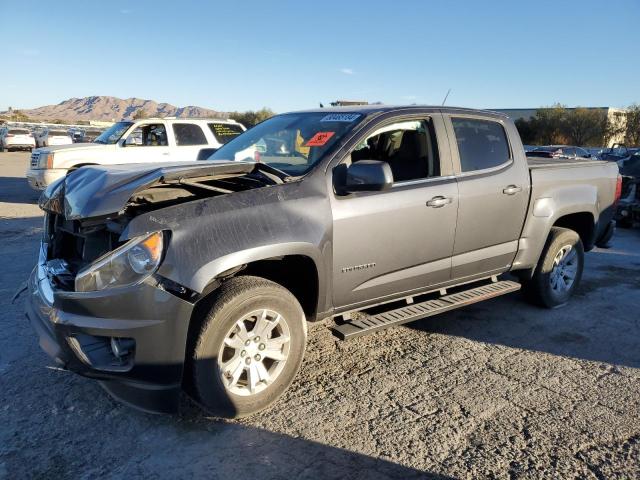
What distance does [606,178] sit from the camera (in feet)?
18.0

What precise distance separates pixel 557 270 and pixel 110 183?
4414 millimetres

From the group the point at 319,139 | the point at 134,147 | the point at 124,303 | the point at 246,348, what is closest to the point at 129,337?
the point at 124,303

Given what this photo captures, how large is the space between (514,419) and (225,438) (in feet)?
5.90

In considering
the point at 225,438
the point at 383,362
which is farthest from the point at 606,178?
the point at 225,438

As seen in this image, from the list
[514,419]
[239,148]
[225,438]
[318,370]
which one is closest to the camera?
[225,438]

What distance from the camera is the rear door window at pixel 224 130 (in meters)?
12.3

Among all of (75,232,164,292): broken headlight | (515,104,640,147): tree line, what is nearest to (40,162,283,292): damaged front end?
(75,232,164,292): broken headlight

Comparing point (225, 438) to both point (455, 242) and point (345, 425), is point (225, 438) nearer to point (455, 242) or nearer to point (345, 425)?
point (345, 425)

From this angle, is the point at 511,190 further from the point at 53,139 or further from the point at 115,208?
the point at 53,139

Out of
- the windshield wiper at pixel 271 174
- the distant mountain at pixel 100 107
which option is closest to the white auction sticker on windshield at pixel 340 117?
the windshield wiper at pixel 271 174

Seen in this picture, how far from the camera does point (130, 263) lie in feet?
9.01

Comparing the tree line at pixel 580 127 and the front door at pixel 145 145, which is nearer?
the front door at pixel 145 145

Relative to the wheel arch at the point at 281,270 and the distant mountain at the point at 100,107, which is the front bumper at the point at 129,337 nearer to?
the wheel arch at the point at 281,270

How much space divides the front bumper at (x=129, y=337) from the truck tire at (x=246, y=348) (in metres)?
0.14
